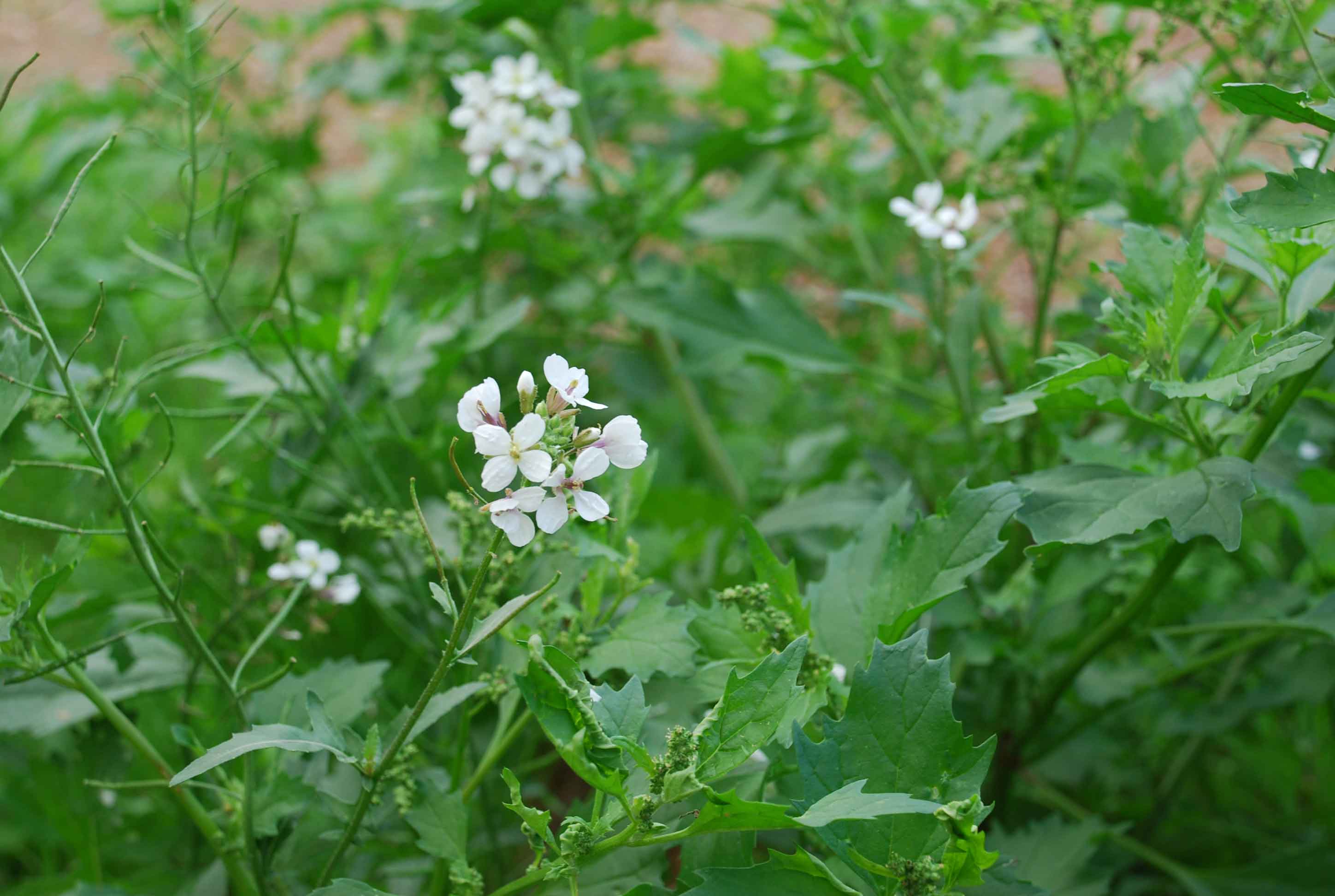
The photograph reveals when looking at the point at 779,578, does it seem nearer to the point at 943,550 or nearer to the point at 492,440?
the point at 943,550

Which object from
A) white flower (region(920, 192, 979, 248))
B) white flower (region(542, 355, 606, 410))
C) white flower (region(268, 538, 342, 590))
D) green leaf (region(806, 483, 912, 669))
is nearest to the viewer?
white flower (region(542, 355, 606, 410))

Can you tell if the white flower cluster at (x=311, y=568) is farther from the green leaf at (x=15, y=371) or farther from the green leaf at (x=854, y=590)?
the green leaf at (x=854, y=590)

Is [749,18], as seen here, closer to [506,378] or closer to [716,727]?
[506,378]

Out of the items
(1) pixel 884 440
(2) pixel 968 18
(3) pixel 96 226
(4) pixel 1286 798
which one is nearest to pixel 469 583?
(1) pixel 884 440

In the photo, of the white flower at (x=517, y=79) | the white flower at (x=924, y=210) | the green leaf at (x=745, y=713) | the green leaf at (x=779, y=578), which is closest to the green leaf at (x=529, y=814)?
the green leaf at (x=745, y=713)

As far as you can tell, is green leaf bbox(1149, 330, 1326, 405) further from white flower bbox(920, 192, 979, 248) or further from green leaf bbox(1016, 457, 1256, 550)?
white flower bbox(920, 192, 979, 248)

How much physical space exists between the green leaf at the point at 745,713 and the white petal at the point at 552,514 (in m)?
0.19

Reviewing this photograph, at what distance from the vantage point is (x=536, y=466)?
830mm

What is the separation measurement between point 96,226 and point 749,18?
8.19ft

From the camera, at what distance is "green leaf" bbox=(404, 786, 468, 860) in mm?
1000

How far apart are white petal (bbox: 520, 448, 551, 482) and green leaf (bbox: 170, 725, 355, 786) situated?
295 millimetres

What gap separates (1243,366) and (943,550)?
336 millimetres

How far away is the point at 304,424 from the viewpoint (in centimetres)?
166

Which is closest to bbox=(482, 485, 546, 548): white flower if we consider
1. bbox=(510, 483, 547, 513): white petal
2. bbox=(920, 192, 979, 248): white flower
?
bbox=(510, 483, 547, 513): white petal
